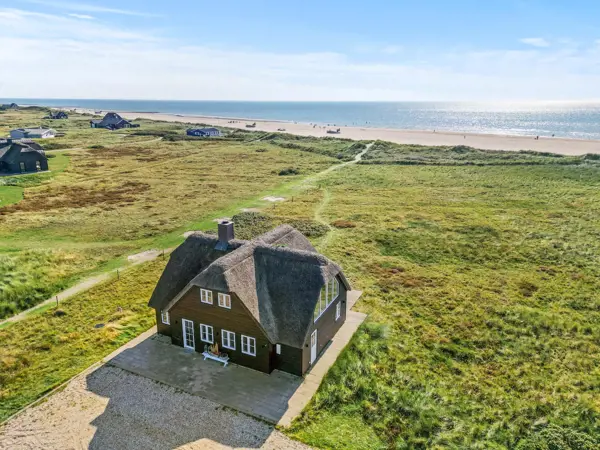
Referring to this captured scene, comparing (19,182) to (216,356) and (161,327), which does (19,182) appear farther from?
(216,356)

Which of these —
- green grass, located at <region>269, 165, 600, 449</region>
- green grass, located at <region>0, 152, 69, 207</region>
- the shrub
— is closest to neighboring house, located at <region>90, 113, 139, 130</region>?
green grass, located at <region>0, 152, 69, 207</region>

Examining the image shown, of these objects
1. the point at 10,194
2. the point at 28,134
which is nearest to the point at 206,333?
the point at 10,194

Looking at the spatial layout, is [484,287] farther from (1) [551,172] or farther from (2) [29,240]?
(1) [551,172]

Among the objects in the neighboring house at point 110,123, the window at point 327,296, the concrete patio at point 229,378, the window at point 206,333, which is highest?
the neighboring house at point 110,123

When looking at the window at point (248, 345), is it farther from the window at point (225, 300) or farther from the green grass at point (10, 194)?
the green grass at point (10, 194)

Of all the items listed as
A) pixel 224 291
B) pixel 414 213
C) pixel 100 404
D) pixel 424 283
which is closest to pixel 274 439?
pixel 224 291

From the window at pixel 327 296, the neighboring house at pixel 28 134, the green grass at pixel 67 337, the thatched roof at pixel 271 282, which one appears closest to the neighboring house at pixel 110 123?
the neighboring house at pixel 28 134

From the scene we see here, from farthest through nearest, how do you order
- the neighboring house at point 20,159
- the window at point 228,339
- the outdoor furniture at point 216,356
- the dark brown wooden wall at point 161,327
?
the neighboring house at point 20,159, the dark brown wooden wall at point 161,327, the outdoor furniture at point 216,356, the window at point 228,339
